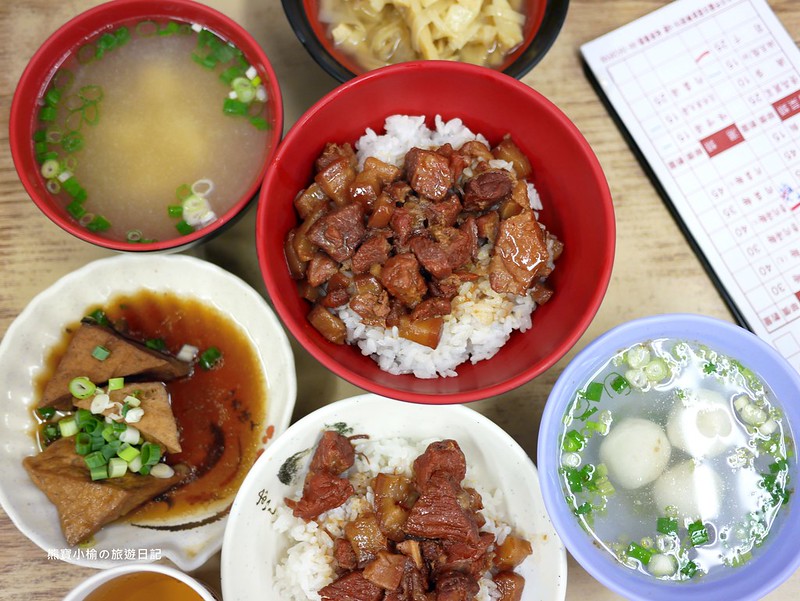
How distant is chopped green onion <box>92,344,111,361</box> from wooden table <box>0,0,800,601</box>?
434 mm

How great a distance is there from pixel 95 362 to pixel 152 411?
266 millimetres

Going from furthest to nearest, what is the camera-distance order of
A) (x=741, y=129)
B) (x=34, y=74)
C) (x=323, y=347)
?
1. (x=741, y=129)
2. (x=34, y=74)
3. (x=323, y=347)

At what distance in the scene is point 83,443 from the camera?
7.79 ft

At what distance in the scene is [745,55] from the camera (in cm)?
259

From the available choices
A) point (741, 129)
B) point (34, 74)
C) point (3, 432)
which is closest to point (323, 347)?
point (3, 432)

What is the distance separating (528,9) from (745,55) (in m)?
0.92

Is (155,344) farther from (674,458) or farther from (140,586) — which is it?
(674,458)

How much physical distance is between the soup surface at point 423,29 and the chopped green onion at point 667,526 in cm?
169

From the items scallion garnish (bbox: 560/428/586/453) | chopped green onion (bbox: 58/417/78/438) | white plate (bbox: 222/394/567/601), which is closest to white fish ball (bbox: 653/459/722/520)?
scallion garnish (bbox: 560/428/586/453)

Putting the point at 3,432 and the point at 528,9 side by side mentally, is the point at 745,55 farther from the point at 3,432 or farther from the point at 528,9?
the point at 3,432

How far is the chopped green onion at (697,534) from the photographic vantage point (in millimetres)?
2168

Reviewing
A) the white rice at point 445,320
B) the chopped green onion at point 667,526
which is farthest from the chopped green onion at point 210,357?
the chopped green onion at point 667,526

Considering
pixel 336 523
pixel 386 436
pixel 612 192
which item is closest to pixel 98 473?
pixel 336 523

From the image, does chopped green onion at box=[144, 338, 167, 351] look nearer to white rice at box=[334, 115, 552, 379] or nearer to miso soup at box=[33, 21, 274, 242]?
miso soup at box=[33, 21, 274, 242]
